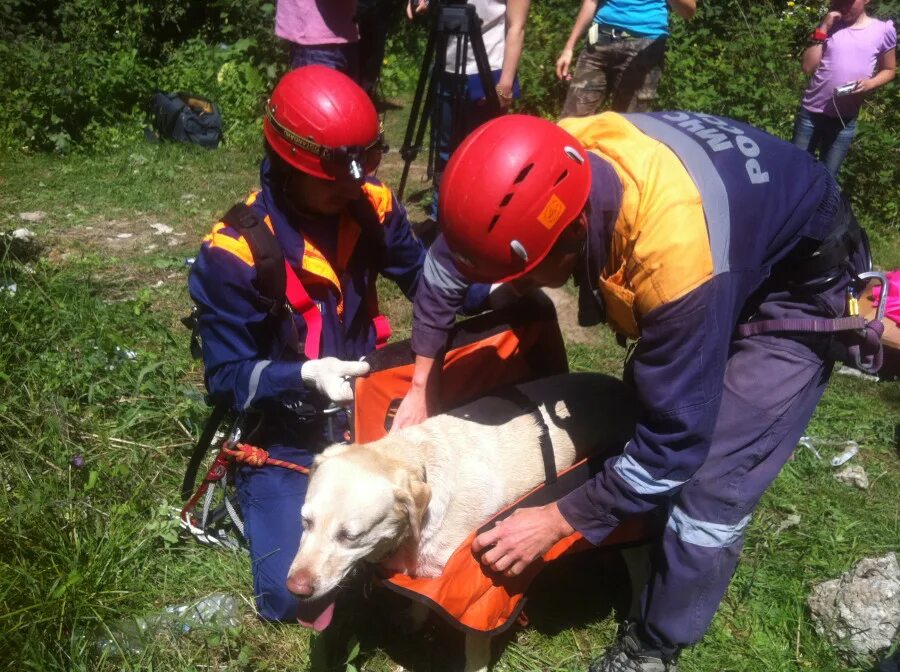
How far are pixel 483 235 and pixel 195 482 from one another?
7.22 feet

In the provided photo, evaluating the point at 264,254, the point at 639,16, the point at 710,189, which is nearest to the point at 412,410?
the point at 264,254

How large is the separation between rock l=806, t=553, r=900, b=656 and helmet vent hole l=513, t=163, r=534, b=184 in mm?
2333

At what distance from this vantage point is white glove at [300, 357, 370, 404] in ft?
9.11

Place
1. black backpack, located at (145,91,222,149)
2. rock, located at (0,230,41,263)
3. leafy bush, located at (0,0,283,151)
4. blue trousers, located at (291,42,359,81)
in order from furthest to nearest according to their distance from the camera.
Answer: black backpack, located at (145,91,222,149) → leafy bush, located at (0,0,283,151) → blue trousers, located at (291,42,359,81) → rock, located at (0,230,41,263)

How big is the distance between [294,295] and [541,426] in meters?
1.17

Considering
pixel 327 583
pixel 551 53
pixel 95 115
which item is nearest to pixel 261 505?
pixel 327 583

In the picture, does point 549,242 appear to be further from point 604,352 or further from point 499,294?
point 604,352

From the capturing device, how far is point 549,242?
83.4 inches

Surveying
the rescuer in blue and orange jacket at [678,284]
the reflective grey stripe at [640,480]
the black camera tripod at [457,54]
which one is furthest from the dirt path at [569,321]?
the reflective grey stripe at [640,480]

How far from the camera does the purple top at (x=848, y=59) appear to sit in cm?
622

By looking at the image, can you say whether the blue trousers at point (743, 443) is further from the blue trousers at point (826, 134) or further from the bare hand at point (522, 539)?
the blue trousers at point (826, 134)

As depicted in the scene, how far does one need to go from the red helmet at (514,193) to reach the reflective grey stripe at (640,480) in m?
0.71

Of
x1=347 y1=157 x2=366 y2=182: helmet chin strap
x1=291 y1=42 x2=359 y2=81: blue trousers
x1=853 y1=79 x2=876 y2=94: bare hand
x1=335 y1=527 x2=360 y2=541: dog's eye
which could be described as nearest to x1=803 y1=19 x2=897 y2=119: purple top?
x1=853 y1=79 x2=876 y2=94: bare hand

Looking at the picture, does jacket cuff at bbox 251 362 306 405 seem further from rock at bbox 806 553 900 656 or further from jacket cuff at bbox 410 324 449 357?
rock at bbox 806 553 900 656
